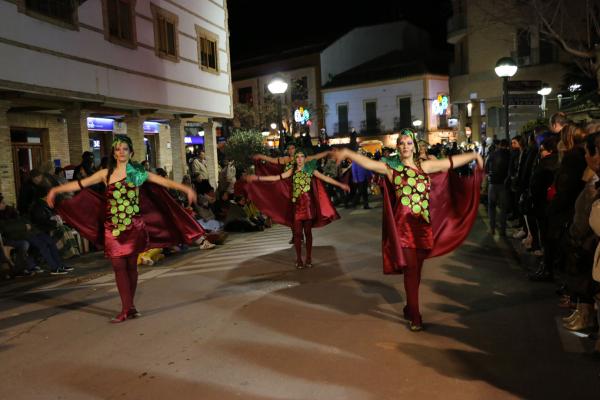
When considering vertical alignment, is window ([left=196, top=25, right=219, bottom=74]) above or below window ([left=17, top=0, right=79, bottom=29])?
above

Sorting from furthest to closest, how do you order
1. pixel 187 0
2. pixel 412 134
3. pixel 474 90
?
pixel 474 90
pixel 187 0
pixel 412 134

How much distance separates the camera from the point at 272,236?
13.9 meters

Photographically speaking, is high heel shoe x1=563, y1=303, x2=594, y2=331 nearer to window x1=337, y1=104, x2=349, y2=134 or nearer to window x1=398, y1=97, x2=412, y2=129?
window x1=398, y1=97, x2=412, y2=129

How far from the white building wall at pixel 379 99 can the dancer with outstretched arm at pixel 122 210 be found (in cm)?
A: 4433

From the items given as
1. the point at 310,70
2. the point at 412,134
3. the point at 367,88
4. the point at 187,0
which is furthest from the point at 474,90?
the point at 412,134

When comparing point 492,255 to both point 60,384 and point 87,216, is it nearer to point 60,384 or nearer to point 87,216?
point 87,216

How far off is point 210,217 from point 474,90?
95.8ft

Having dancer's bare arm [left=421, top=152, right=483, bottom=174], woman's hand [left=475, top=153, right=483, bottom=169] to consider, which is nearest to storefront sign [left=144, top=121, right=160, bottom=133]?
dancer's bare arm [left=421, top=152, right=483, bottom=174]

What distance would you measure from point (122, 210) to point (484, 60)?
35362 mm

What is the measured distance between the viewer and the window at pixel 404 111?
49.8 m

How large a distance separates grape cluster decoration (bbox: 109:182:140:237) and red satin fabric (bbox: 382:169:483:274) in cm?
300

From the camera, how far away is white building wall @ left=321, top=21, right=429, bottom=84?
5418 centimetres

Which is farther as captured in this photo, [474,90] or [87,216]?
[474,90]

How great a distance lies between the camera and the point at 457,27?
3909cm
